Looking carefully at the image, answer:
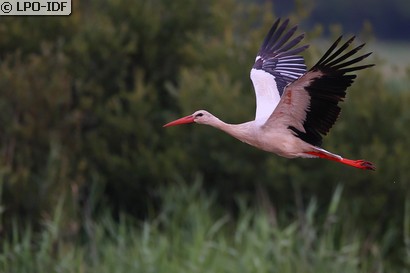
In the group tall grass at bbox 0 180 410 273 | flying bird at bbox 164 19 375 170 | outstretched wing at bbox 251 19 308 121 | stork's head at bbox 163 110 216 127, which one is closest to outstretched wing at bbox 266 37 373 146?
flying bird at bbox 164 19 375 170

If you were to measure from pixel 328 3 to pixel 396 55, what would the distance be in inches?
334

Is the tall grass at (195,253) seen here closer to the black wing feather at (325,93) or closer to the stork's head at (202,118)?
the stork's head at (202,118)

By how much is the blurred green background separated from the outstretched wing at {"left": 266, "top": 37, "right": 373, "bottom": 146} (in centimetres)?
492

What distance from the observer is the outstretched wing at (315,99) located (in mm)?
6355

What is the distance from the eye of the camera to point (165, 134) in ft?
54.7

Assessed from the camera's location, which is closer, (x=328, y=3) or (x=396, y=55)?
(x=396, y=55)

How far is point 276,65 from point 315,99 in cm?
170

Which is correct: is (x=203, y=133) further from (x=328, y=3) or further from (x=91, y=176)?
(x=328, y=3)

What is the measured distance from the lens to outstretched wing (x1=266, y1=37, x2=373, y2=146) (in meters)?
6.36

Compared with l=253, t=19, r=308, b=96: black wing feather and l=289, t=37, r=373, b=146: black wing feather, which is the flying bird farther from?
l=253, t=19, r=308, b=96: black wing feather

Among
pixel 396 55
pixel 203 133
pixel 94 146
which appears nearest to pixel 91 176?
pixel 94 146

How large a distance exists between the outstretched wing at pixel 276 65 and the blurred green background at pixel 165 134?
3.54 meters

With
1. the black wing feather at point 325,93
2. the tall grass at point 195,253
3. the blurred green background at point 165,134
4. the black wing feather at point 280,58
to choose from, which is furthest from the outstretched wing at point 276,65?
the blurred green background at point 165,134

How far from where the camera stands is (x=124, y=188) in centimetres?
1628
